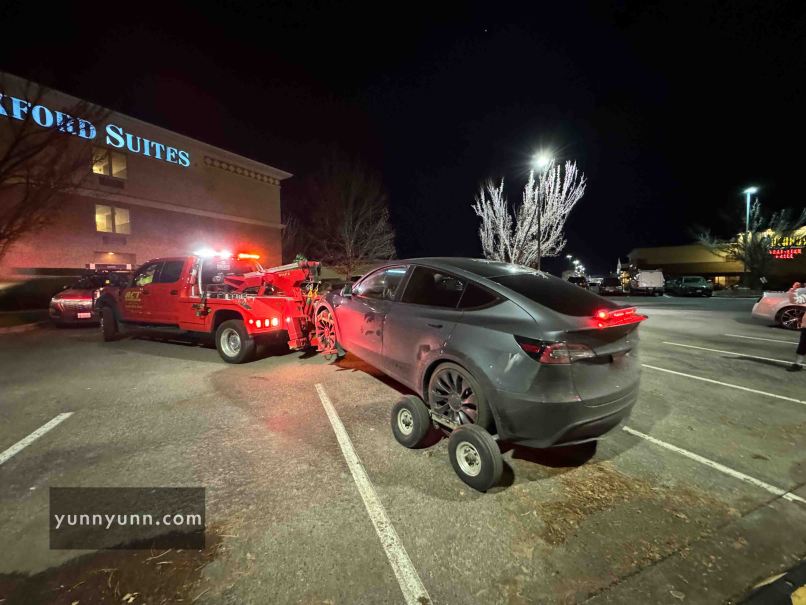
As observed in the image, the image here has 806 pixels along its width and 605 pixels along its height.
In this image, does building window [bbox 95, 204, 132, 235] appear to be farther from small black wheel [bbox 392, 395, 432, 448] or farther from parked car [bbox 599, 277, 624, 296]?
parked car [bbox 599, 277, 624, 296]

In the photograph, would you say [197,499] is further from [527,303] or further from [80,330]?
[80,330]

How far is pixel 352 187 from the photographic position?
969 inches

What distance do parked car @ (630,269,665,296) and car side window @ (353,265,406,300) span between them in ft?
106

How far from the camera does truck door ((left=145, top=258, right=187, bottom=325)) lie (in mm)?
7305

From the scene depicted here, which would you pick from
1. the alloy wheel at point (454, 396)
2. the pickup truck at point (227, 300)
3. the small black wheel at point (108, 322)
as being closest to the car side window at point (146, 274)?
the pickup truck at point (227, 300)

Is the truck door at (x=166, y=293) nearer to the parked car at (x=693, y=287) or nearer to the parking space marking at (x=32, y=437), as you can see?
the parking space marking at (x=32, y=437)

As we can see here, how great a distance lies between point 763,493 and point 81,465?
565 cm

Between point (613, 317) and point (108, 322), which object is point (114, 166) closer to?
point (108, 322)

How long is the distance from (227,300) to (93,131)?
55.1 feet

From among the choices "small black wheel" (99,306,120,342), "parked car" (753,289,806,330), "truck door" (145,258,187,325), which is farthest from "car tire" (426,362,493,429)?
"parked car" (753,289,806,330)

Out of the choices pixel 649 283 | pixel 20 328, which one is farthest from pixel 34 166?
pixel 649 283

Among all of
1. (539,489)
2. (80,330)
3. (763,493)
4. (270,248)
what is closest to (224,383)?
(539,489)

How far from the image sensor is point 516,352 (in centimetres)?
266

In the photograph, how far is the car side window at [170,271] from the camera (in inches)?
290
